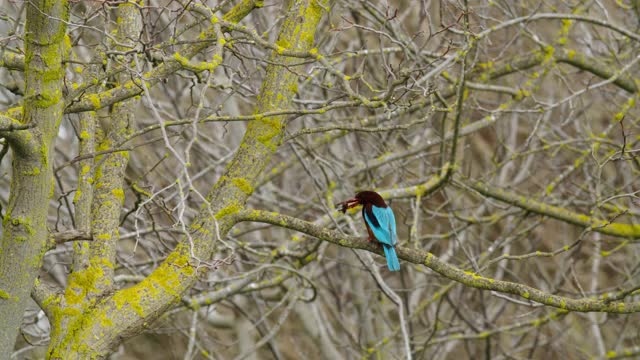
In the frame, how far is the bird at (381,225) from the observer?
428 centimetres

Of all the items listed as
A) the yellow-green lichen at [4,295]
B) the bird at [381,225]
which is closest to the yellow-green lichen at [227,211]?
the bird at [381,225]

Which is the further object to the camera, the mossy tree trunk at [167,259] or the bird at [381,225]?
the bird at [381,225]

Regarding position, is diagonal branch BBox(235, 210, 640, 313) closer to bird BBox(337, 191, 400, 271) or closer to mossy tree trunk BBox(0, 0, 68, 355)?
bird BBox(337, 191, 400, 271)

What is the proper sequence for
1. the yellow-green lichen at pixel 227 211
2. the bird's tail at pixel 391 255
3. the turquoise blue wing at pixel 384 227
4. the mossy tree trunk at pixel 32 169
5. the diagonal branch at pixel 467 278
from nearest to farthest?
1. the mossy tree trunk at pixel 32 169
2. the diagonal branch at pixel 467 278
3. the yellow-green lichen at pixel 227 211
4. the bird's tail at pixel 391 255
5. the turquoise blue wing at pixel 384 227

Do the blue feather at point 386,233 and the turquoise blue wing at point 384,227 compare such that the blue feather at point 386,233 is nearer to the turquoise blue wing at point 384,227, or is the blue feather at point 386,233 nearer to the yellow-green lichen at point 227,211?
the turquoise blue wing at point 384,227

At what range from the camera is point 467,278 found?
12.2ft

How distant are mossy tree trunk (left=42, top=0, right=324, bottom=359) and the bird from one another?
663mm

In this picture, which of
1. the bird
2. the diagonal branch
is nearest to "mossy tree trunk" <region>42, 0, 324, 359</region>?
the diagonal branch

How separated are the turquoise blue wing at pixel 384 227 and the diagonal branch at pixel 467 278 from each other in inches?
17.0

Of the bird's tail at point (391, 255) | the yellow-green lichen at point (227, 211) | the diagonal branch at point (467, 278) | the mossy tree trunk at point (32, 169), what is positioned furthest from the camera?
the bird's tail at point (391, 255)

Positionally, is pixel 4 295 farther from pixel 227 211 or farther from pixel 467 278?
pixel 467 278

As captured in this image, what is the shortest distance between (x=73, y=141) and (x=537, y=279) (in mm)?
5451

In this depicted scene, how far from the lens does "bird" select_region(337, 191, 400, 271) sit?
428 centimetres

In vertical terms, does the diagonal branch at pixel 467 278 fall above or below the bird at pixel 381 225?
below
